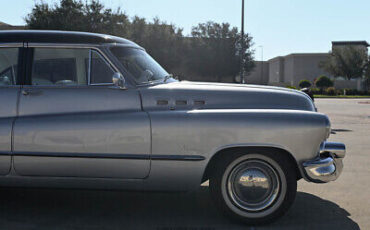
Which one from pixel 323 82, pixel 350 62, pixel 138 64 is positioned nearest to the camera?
pixel 138 64

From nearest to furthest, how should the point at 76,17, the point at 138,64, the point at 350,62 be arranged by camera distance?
1. the point at 138,64
2. the point at 76,17
3. the point at 350,62

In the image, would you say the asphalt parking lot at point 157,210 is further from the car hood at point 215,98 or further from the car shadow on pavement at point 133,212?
the car hood at point 215,98

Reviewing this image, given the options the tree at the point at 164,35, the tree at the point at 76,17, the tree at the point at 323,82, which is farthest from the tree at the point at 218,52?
the tree at the point at 76,17

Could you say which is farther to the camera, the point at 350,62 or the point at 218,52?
the point at 350,62

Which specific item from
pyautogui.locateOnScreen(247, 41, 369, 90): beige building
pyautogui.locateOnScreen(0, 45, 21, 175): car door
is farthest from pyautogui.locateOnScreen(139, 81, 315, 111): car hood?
pyautogui.locateOnScreen(247, 41, 369, 90): beige building

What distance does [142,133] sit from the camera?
4078 millimetres

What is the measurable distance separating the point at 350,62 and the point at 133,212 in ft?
201

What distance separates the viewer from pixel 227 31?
5172cm

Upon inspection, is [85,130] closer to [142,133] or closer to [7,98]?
[142,133]

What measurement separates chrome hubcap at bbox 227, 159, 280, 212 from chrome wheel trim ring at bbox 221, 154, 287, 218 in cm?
3

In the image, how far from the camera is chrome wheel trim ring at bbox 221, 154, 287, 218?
4.16m

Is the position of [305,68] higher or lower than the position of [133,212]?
higher

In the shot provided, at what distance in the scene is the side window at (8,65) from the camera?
443cm

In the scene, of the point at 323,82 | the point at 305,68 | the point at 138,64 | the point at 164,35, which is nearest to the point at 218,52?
the point at 164,35
